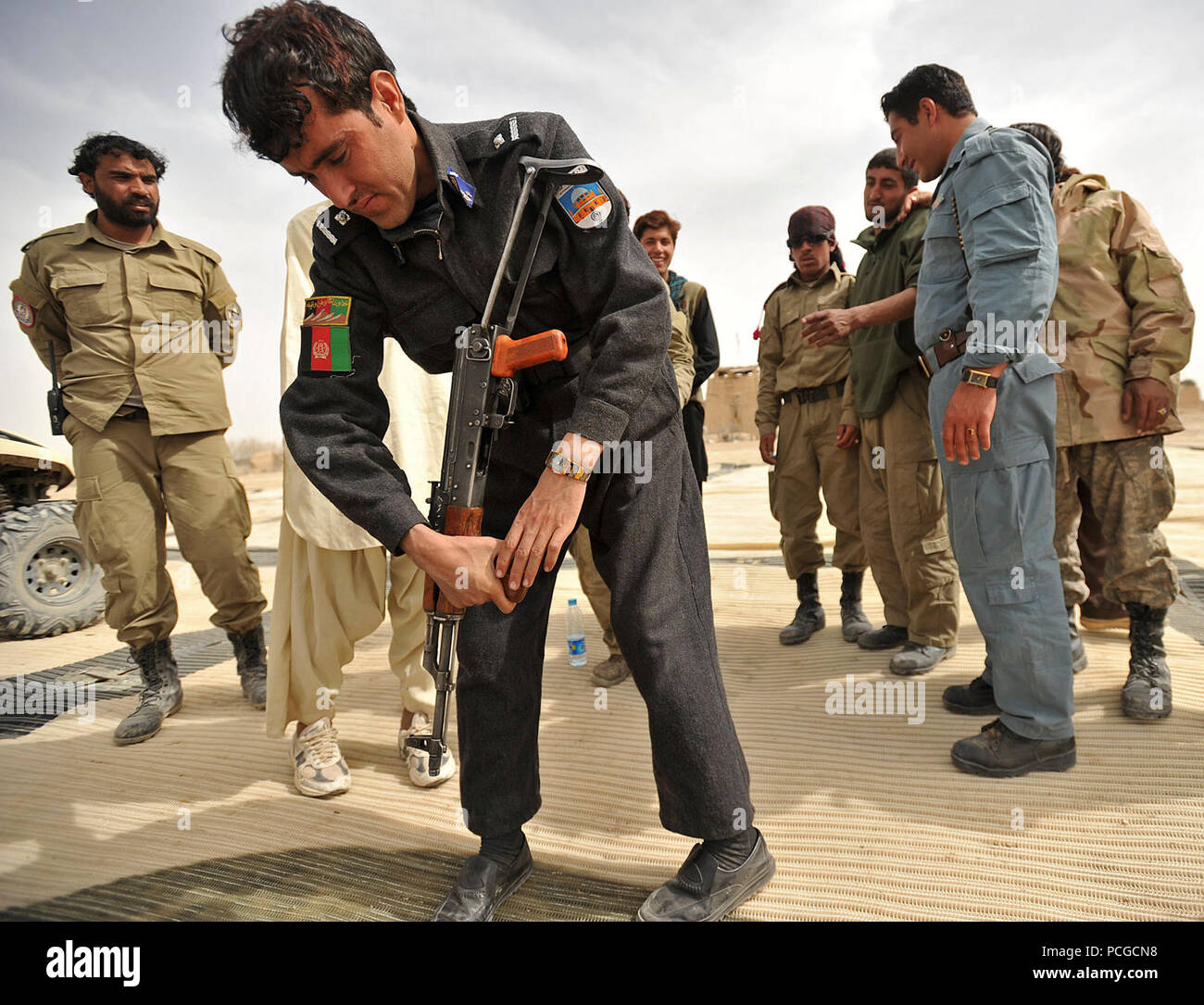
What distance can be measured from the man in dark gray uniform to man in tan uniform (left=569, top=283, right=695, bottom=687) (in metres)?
1.38

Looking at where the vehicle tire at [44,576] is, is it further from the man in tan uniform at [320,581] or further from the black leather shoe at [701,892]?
the black leather shoe at [701,892]

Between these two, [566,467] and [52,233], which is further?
[52,233]

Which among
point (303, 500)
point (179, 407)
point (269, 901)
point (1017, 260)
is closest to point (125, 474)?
point (179, 407)

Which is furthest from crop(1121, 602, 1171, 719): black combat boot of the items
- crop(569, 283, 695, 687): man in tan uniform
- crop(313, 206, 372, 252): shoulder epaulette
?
crop(313, 206, 372, 252): shoulder epaulette

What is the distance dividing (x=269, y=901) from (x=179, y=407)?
2.18 m

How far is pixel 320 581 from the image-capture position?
94.0 inches

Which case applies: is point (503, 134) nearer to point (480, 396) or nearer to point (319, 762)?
point (480, 396)

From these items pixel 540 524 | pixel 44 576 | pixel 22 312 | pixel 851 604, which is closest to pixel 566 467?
pixel 540 524

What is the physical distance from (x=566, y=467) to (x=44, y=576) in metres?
4.72

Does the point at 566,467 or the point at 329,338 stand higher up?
the point at 329,338

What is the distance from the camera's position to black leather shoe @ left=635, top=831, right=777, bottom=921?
1.59 metres

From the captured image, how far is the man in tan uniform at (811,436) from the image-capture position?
359 centimetres

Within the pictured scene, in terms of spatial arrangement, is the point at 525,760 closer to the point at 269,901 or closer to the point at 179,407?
the point at 269,901

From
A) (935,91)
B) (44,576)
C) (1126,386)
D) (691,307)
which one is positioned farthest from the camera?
(44,576)
